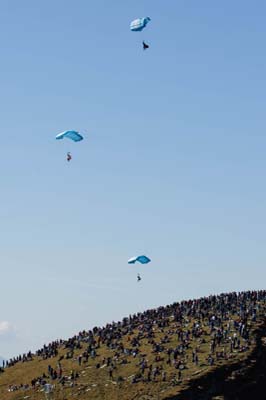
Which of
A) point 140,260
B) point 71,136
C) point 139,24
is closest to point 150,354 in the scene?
point 140,260

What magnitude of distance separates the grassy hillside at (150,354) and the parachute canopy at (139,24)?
3016 cm

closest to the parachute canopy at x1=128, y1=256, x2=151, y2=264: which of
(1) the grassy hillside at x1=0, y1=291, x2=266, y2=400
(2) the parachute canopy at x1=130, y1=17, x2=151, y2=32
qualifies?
(1) the grassy hillside at x1=0, y1=291, x2=266, y2=400

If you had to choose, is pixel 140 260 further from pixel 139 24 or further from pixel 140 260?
pixel 139 24

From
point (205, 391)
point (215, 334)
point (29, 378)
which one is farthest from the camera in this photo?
point (29, 378)

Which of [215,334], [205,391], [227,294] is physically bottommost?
[205,391]

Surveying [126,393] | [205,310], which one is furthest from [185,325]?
[126,393]

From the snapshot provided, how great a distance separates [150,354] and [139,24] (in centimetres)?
3203

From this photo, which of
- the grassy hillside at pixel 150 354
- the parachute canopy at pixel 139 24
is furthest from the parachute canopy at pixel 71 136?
the grassy hillside at pixel 150 354

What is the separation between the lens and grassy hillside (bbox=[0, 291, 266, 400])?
222 ft

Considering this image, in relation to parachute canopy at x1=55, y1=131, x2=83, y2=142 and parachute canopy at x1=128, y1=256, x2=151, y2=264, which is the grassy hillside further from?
parachute canopy at x1=55, y1=131, x2=83, y2=142

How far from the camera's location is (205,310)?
8412 cm

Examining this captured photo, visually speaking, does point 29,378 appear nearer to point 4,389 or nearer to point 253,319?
point 4,389

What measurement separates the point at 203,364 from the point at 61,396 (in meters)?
13.6

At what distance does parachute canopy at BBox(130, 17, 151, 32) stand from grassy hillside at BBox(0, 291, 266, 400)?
99.0 feet
